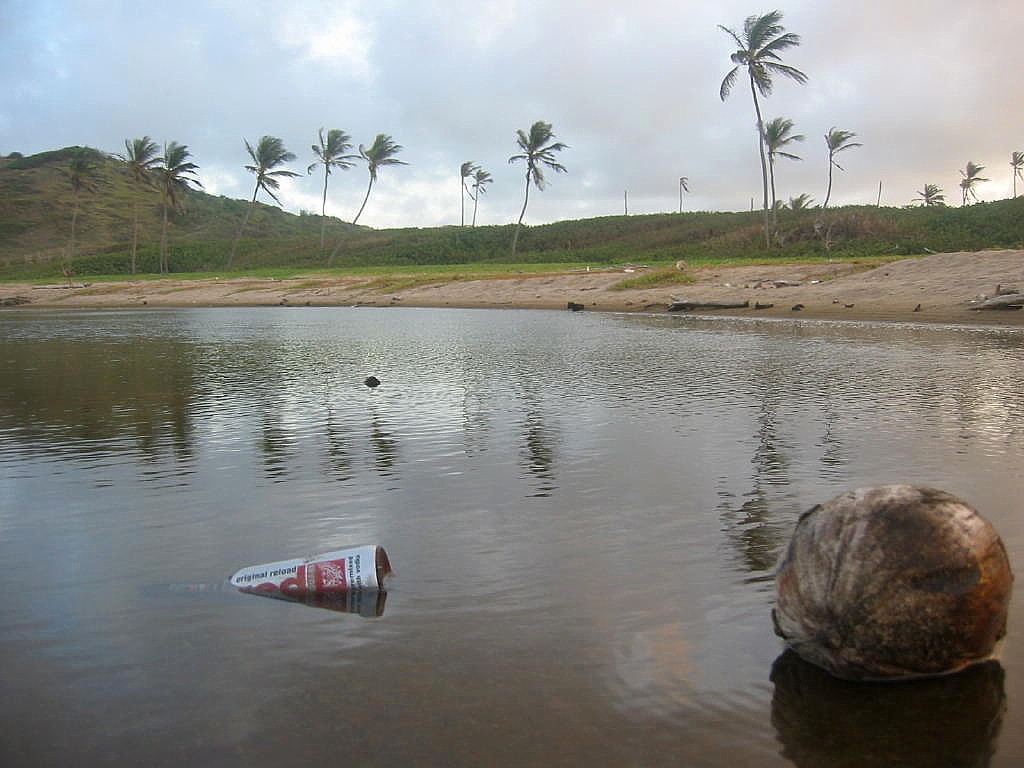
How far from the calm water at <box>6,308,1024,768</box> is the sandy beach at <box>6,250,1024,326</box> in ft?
46.4

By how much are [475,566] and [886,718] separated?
2.27 metres

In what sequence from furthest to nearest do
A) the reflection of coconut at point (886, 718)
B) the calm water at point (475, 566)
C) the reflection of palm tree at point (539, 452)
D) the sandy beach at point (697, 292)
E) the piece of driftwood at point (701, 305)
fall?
1. the piece of driftwood at point (701, 305)
2. the sandy beach at point (697, 292)
3. the reflection of palm tree at point (539, 452)
4. the calm water at point (475, 566)
5. the reflection of coconut at point (886, 718)

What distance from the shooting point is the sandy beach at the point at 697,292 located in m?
24.7

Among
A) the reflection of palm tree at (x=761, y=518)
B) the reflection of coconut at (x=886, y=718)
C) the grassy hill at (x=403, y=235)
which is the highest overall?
the grassy hill at (x=403, y=235)

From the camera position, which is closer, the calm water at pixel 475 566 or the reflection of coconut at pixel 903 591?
the calm water at pixel 475 566

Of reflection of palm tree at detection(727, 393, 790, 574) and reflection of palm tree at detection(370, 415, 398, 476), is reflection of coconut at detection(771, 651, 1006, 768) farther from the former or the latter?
reflection of palm tree at detection(370, 415, 398, 476)

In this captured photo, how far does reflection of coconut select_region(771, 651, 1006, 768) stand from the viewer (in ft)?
9.34

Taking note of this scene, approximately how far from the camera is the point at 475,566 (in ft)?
15.1

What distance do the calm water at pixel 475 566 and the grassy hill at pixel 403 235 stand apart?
39.2 metres

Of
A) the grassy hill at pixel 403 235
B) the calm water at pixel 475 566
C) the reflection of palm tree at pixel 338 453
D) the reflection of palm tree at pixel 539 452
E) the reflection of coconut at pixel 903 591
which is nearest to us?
the calm water at pixel 475 566

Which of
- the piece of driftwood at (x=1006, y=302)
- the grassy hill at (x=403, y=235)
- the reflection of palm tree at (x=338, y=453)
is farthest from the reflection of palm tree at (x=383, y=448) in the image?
the grassy hill at (x=403, y=235)

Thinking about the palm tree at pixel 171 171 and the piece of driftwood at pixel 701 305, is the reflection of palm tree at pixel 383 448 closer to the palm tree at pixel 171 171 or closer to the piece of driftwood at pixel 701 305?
the piece of driftwood at pixel 701 305

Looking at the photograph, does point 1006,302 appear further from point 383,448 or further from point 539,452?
point 383,448

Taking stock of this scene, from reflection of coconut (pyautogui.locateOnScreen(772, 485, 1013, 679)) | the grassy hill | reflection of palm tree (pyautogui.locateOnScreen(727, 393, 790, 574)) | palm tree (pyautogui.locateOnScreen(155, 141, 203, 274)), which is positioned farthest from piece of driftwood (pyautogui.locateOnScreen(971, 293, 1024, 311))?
palm tree (pyautogui.locateOnScreen(155, 141, 203, 274))
